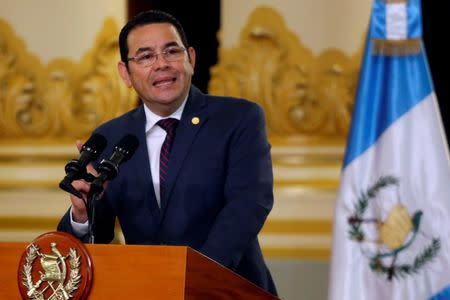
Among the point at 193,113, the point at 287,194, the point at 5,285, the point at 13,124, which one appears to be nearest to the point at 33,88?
the point at 13,124

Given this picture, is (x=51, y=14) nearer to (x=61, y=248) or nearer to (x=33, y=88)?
(x=33, y=88)

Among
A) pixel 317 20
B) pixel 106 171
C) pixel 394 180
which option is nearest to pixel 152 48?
pixel 106 171

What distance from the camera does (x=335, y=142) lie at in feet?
13.5

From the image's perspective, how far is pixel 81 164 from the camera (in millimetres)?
2344

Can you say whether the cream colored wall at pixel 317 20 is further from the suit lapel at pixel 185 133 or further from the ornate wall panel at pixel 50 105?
the suit lapel at pixel 185 133

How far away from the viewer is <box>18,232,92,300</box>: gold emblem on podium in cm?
211

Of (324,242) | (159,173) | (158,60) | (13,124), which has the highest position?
(158,60)

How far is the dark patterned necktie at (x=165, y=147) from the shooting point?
2.78 meters

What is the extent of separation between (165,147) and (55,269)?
75cm

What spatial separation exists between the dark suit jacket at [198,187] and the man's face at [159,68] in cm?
10

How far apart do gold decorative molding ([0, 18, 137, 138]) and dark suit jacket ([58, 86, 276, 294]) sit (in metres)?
1.57

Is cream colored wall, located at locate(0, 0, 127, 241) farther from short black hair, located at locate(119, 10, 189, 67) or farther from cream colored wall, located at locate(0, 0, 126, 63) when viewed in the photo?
short black hair, located at locate(119, 10, 189, 67)

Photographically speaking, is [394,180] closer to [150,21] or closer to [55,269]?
[150,21]

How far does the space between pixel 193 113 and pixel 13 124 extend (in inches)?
71.1
